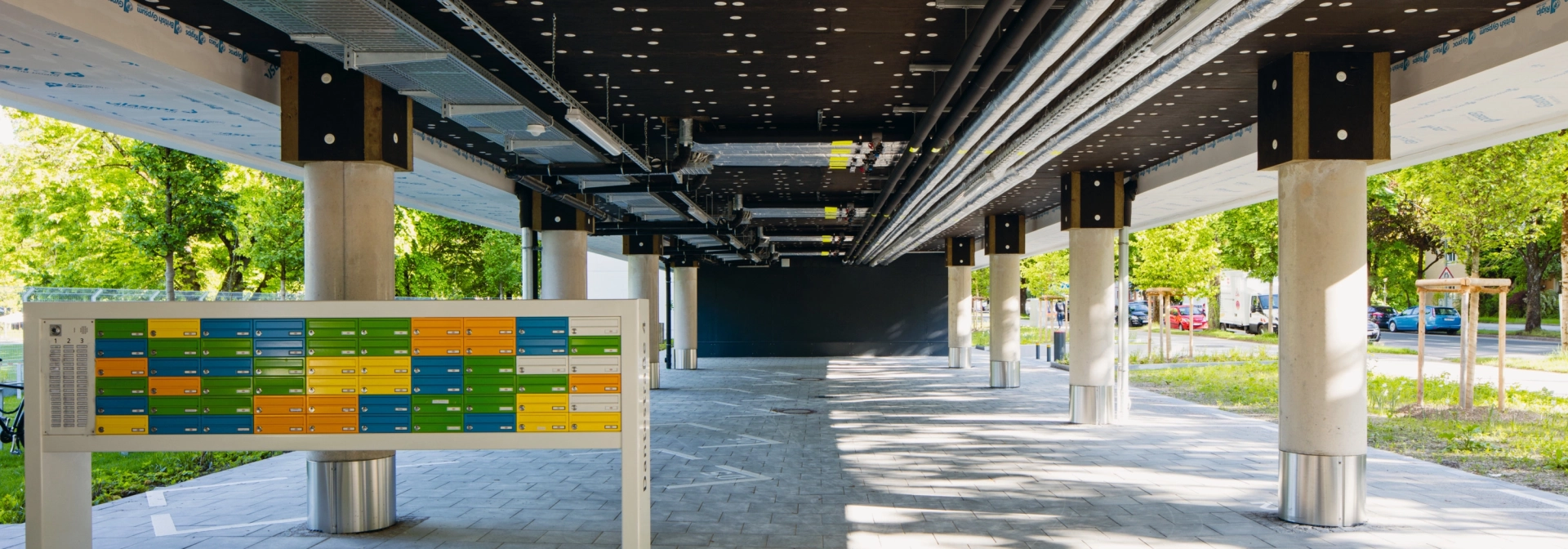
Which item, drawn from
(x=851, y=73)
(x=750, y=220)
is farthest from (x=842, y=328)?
(x=851, y=73)

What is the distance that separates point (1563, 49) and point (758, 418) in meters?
11.3

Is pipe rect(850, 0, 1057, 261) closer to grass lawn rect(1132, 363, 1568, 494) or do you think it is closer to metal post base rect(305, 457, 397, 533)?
metal post base rect(305, 457, 397, 533)

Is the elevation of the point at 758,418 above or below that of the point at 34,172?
below

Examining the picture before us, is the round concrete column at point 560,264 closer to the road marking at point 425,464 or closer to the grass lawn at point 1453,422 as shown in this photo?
the road marking at point 425,464

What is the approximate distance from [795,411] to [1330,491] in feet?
32.2

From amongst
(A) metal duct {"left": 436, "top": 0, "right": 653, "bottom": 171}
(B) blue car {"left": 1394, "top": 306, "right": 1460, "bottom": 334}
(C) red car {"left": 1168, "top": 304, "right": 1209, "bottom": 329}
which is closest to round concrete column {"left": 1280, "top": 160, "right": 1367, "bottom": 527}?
(A) metal duct {"left": 436, "top": 0, "right": 653, "bottom": 171}

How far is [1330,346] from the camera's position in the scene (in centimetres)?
769

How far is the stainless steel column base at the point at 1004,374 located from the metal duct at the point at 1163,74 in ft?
34.7

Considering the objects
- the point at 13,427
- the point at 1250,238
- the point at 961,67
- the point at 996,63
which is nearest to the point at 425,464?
the point at 13,427

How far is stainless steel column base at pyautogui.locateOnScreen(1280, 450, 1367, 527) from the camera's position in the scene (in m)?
7.58

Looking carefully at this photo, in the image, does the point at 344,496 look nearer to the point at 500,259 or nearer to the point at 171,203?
the point at 171,203

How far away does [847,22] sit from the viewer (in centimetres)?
673

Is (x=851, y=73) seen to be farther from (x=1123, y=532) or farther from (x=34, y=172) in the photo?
(x=34, y=172)

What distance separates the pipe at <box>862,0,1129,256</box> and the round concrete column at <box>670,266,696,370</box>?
1966cm
